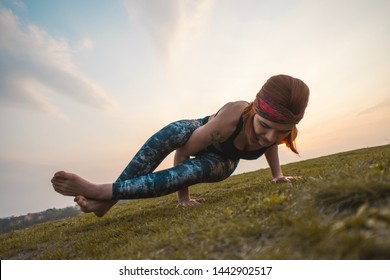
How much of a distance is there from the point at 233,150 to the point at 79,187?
122 inches

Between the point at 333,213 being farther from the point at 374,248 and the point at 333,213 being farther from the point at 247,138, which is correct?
the point at 247,138

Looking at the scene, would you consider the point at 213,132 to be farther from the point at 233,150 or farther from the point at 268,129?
the point at 268,129

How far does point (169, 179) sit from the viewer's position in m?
5.30

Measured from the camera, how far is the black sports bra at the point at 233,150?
5977 mm

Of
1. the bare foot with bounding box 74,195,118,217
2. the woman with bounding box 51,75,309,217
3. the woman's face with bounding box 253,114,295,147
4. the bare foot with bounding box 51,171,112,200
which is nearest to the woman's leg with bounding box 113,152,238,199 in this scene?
the woman with bounding box 51,75,309,217

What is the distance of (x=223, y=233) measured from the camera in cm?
280

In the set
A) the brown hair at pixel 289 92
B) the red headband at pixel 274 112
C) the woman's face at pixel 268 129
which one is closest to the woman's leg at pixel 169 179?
the woman's face at pixel 268 129

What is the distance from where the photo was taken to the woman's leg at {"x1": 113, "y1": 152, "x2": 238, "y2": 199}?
17.0 feet

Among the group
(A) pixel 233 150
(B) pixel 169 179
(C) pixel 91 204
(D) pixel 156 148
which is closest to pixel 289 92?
(A) pixel 233 150

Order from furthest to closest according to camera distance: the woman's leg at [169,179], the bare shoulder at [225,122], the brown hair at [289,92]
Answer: the bare shoulder at [225,122] < the woman's leg at [169,179] < the brown hair at [289,92]

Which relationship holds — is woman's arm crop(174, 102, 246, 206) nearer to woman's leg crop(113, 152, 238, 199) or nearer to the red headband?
woman's leg crop(113, 152, 238, 199)

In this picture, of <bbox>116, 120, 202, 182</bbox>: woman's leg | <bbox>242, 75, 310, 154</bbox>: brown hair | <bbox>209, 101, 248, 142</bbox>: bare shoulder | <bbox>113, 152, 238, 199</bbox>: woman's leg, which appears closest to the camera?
<bbox>242, 75, 310, 154</bbox>: brown hair

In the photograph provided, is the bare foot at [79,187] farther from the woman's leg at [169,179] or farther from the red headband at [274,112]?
the red headband at [274,112]
